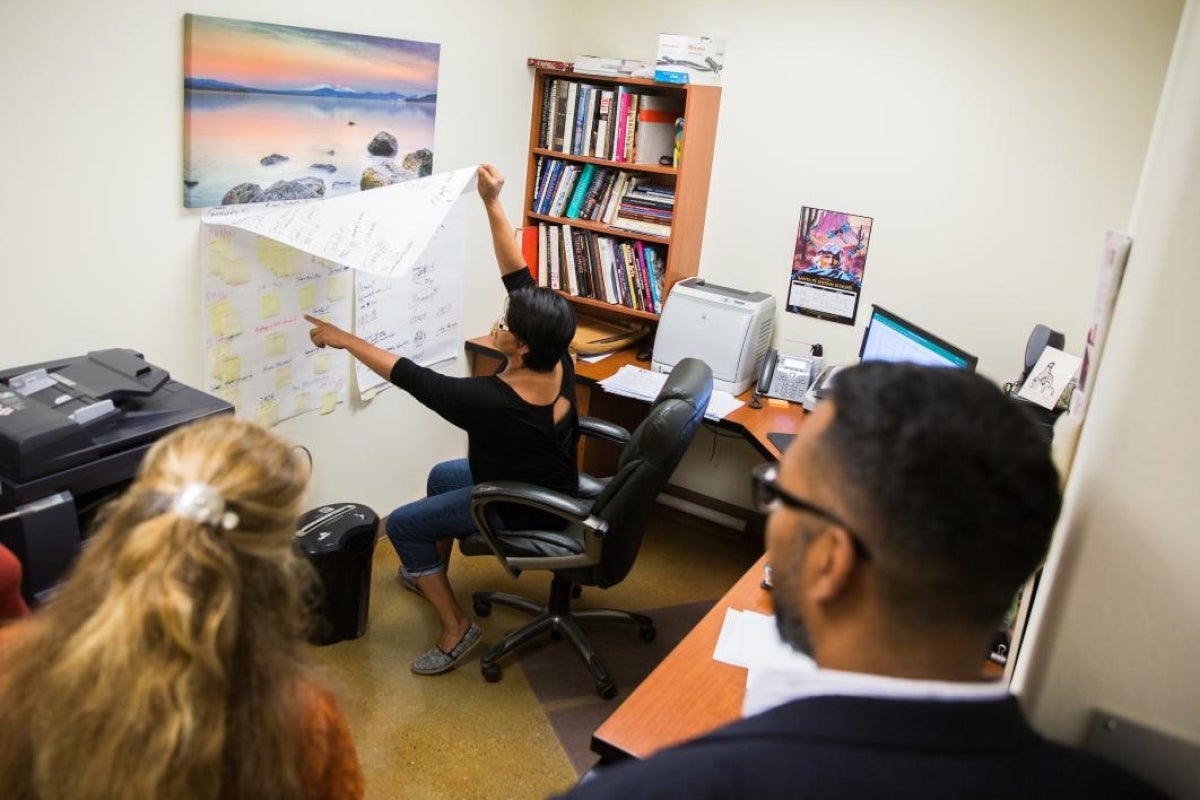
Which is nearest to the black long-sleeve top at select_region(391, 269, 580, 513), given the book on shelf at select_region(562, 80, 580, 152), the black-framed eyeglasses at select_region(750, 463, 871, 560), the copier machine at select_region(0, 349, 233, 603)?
the copier machine at select_region(0, 349, 233, 603)

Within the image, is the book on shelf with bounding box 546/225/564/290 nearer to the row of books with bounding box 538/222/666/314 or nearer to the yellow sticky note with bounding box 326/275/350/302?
the row of books with bounding box 538/222/666/314

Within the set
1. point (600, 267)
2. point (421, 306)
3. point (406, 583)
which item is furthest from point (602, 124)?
point (406, 583)

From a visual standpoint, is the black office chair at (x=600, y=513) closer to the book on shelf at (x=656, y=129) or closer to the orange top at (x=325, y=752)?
the book on shelf at (x=656, y=129)

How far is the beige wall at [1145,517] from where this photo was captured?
981 mm

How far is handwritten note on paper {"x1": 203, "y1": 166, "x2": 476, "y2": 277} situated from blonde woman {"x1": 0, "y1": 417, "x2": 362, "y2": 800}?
4.79 ft

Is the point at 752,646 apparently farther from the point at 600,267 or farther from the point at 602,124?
the point at 602,124

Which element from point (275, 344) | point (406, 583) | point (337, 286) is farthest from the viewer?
point (406, 583)

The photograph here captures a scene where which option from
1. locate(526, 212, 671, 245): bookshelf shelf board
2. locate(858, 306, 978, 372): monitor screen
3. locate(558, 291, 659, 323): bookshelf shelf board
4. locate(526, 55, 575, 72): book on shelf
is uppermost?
locate(526, 55, 575, 72): book on shelf

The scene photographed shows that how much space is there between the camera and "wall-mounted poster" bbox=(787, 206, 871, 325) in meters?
3.45

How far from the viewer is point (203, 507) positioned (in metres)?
1.04

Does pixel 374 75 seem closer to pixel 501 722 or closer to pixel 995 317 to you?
pixel 501 722

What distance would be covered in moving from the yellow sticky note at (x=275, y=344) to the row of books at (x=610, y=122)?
1.44 metres

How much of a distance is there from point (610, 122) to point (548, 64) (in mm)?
329

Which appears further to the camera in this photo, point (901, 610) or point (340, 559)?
point (340, 559)
